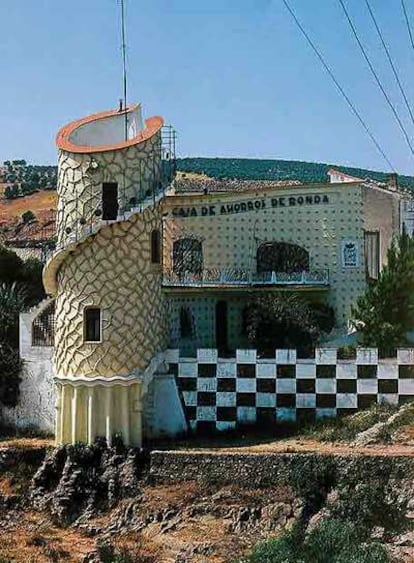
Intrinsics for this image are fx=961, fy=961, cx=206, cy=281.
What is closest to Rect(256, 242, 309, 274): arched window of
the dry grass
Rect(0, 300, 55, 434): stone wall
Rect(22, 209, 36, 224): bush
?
Rect(0, 300, 55, 434): stone wall

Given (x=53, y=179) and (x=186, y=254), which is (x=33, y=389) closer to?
(x=186, y=254)

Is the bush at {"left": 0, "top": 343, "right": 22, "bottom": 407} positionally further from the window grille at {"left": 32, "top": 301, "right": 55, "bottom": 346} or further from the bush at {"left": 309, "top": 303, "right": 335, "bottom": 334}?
the bush at {"left": 309, "top": 303, "right": 335, "bottom": 334}

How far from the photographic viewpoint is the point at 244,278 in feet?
92.5

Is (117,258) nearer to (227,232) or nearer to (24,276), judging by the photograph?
(227,232)

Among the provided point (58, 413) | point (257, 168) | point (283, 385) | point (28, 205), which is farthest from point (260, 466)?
point (28, 205)

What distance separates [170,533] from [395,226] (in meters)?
16.4

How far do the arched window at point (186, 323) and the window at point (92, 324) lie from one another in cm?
504

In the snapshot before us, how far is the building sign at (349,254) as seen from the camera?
2862cm

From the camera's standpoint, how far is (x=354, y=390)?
23938 mm

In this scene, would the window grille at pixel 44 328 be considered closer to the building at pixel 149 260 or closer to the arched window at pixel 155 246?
the building at pixel 149 260

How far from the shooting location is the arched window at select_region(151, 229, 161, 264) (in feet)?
79.0

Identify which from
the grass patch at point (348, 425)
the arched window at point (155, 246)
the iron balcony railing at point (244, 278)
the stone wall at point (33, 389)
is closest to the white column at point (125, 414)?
the stone wall at point (33, 389)

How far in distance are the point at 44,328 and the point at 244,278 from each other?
6.13m

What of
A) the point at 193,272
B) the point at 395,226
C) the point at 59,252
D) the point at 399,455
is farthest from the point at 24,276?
the point at 399,455
